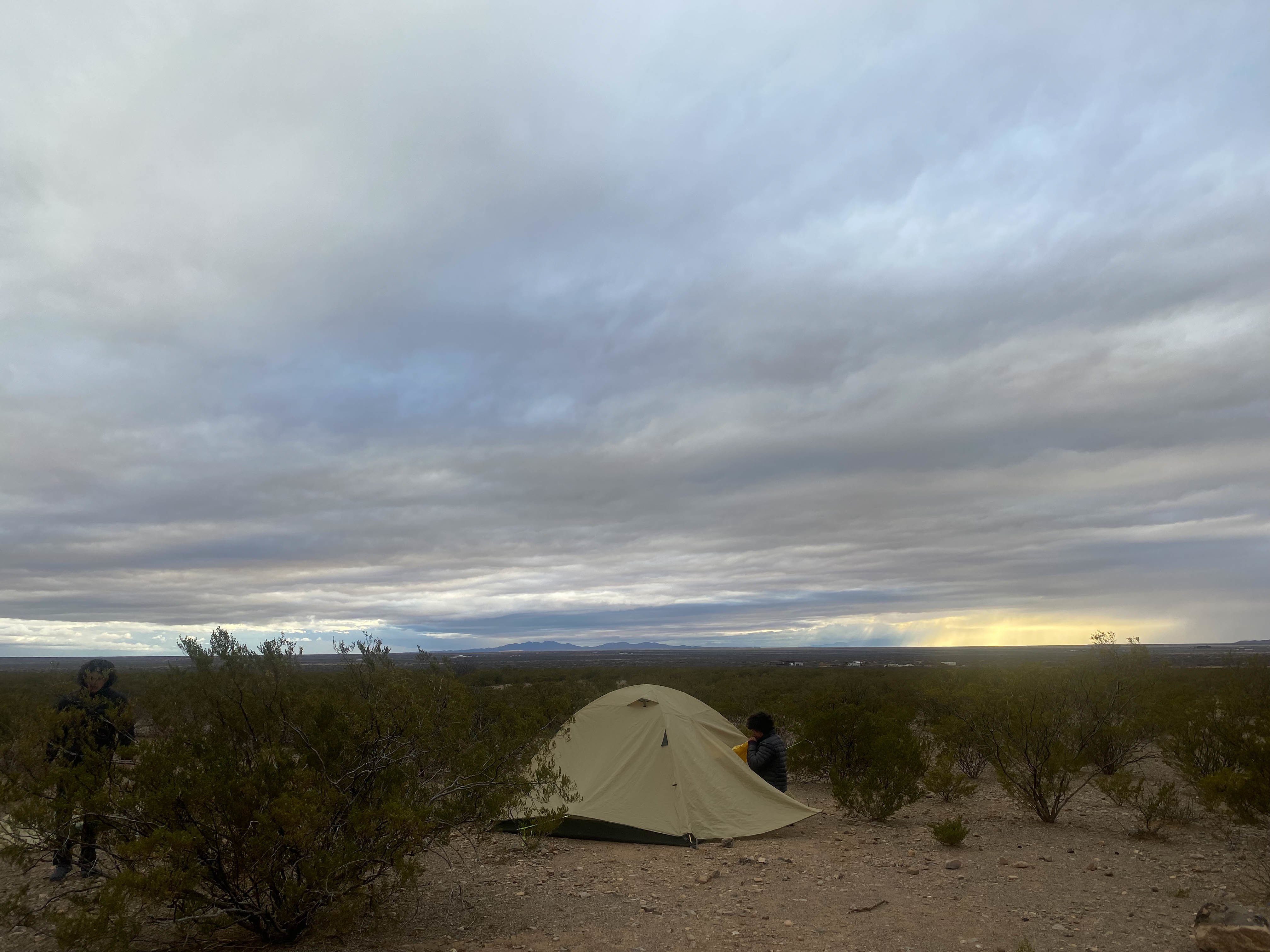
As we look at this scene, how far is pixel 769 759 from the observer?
1095 cm

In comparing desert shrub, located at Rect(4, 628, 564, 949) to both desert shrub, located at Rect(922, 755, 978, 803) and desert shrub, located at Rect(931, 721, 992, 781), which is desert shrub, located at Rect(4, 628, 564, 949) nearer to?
desert shrub, located at Rect(922, 755, 978, 803)

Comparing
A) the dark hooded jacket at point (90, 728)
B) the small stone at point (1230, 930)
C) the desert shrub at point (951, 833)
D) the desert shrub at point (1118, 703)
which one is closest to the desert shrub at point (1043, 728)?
the desert shrub at point (1118, 703)

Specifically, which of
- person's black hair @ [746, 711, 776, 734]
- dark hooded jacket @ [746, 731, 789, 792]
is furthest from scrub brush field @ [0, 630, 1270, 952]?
person's black hair @ [746, 711, 776, 734]

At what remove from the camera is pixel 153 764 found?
5312 millimetres

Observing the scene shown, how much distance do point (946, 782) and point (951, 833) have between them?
1.87m

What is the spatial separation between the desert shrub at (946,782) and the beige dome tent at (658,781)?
1.80 metres

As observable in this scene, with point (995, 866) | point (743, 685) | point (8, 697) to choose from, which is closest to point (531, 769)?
point (995, 866)

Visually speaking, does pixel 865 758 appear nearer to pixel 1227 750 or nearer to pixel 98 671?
pixel 1227 750

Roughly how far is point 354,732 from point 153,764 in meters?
1.27

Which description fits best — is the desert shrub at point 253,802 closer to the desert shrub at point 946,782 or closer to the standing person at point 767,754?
the standing person at point 767,754

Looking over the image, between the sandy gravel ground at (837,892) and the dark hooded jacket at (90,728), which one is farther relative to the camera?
the sandy gravel ground at (837,892)

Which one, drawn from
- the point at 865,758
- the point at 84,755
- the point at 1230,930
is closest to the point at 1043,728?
the point at 865,758

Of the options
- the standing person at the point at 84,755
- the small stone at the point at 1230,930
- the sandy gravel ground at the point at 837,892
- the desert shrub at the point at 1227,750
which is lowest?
the sandy gravel ground at the point at 837,892

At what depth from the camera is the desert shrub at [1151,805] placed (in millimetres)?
9609
